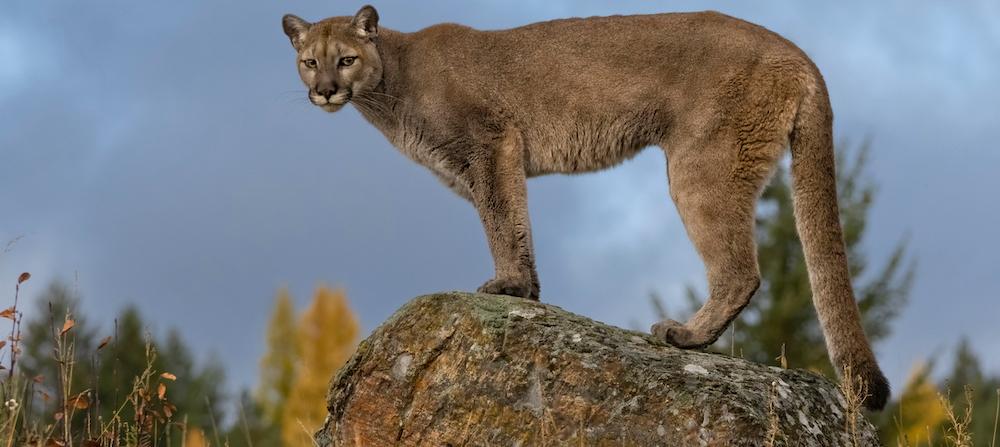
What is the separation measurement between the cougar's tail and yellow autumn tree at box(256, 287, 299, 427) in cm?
2101

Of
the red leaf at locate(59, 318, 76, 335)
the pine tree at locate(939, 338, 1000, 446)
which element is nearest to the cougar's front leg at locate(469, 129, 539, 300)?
the red leaf at locate(59, 318, 76, 335)

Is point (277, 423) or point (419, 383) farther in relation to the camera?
point (277, 423)

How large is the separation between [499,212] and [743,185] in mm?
1634

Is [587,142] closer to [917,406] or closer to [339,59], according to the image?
[339,59]

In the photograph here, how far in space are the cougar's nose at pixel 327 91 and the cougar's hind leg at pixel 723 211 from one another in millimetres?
2526

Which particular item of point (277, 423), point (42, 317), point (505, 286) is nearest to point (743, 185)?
point (505, 286)

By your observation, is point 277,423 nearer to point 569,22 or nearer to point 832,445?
point 569,22

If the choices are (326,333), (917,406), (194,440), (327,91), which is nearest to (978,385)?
(917,406)

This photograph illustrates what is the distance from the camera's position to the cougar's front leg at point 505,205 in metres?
7.49

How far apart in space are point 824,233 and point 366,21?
3.65m

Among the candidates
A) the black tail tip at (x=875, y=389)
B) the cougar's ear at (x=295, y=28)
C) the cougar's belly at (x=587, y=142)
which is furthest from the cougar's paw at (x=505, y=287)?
the cougar's ear at (x=295, y=28)

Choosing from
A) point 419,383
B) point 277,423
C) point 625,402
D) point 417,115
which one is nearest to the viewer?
point 625,402

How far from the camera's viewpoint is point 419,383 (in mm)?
5871

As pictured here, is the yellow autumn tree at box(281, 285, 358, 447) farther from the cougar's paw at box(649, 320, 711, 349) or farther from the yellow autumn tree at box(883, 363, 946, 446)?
the cougar's paw at box(649, 320, 711, 349)
